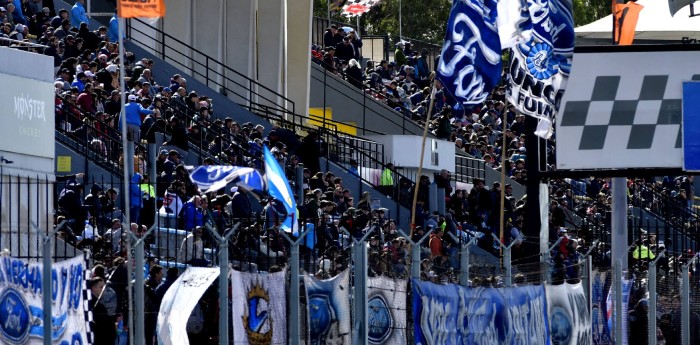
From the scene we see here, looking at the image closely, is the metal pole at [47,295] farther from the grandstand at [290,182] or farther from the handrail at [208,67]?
the handrail at [208,67]

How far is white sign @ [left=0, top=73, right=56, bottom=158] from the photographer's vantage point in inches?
800

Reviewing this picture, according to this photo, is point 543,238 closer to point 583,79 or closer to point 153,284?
point 583,79

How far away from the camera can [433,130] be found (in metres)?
41.5

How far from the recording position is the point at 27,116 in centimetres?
2089

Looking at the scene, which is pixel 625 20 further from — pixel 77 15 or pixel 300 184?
pixel 77 15

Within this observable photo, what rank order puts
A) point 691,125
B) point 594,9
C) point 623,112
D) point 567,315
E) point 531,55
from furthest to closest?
point 594,9, point 691,125, point 623,112, point 531,55, point 567,315

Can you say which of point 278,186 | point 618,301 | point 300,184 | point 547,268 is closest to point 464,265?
point 547,268

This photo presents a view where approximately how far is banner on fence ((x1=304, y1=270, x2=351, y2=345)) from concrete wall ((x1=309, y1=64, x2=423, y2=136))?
966 inches

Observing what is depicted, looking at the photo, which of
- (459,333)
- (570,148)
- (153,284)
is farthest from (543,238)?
(153,284)

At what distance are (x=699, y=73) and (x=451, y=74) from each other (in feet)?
13.5

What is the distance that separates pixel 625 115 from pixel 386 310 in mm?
6501

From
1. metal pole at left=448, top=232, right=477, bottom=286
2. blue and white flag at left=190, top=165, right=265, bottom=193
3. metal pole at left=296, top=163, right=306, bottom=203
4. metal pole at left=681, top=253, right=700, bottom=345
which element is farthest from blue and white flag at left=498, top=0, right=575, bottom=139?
metal pole at left=296, top=163, right=306, bottom=203

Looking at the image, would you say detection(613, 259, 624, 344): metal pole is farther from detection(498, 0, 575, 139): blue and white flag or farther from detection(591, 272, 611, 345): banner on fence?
detection(498, 0, 575, 139): blue and white flag

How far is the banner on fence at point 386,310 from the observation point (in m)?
17.1
